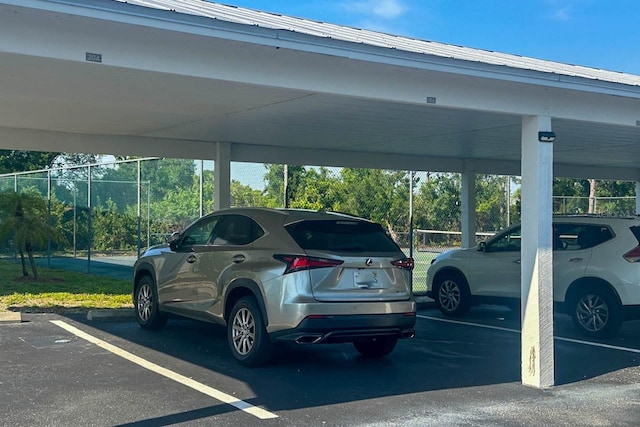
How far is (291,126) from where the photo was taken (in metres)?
10.0

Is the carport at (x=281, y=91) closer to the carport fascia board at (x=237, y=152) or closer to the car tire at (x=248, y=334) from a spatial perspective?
the carport fascia board at (x=237, y=152)

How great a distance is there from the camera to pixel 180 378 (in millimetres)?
7043

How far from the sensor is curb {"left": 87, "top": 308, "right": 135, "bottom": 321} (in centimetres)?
1067

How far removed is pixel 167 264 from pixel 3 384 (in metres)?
3.06

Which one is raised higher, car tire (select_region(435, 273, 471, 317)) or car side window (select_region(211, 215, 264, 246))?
car side window (select_region(211, 215, 264, 246))

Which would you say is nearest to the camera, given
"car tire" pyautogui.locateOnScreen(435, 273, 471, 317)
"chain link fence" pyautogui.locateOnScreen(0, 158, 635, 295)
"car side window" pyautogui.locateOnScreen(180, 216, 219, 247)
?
"car side window" pyautogui.locateOnScreen(180, 216, 219, 247)

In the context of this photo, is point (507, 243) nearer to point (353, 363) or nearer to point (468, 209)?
point (468, 209)

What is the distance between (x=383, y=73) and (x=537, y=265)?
2572 millimetres

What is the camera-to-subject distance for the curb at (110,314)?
10.7 m

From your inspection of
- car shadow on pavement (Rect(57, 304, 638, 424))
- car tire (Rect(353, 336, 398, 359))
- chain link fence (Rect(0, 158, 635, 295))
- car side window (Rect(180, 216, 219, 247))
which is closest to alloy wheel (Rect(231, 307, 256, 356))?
car shadow on pavement (Rect(57, 304, 638, 424))

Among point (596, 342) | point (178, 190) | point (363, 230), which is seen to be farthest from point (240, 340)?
point (178, 190)

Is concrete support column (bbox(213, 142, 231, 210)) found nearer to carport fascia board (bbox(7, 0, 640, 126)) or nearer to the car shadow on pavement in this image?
the car shadow on pavement

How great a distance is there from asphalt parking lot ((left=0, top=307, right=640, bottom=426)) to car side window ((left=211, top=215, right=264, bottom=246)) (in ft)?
4.46

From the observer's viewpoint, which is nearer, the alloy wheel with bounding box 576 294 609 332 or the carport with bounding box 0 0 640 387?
the carport with bounding box 0 0 640 387
